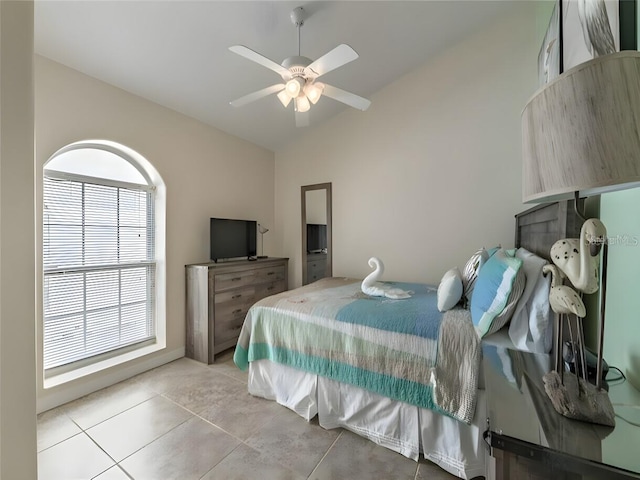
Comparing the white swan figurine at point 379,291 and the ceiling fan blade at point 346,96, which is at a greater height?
the ceiling fan blade at point 346,96

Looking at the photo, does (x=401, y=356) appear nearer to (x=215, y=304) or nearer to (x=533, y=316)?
(x=533, y=316)

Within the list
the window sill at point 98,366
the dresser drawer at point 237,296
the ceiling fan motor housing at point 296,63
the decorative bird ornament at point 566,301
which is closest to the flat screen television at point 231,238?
the dresser drawer at point 237,296

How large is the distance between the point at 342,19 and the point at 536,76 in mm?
1927

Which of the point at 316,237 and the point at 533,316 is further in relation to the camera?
the point at 316,237

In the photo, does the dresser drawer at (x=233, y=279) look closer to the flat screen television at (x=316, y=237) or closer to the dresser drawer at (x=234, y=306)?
the dresser drawer at (x=234, y=306)

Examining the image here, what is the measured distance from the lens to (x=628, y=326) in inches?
38.3

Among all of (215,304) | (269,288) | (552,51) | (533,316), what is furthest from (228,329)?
(552,51)

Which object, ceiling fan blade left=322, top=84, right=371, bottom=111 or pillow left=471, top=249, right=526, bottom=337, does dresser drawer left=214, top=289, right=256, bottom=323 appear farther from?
pillow left=471, top=249, right=526, bottom=337

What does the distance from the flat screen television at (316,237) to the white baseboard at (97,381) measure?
6.87ft

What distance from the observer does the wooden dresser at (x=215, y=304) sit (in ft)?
9.02

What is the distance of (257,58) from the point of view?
165 cm

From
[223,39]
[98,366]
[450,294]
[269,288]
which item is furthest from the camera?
[269,288]

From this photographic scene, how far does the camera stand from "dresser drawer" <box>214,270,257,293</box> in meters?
2.82

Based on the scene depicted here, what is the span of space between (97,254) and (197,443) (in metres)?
1.85
